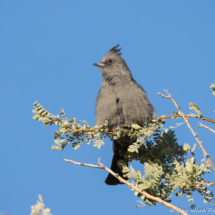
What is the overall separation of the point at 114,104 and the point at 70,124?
148 centimetres

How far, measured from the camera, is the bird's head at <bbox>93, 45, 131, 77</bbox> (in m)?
6.21

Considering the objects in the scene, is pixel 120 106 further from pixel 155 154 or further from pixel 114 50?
pixel 114 50

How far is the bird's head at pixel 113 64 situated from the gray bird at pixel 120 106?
15.6 inches

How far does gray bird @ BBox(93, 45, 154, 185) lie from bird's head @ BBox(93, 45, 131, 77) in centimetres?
40

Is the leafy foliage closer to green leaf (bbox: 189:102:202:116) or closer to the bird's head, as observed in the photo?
green leaf (bbox: 189:102:202:116)

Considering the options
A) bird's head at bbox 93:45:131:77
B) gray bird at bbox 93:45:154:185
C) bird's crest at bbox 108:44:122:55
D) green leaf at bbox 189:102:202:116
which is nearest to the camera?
green leaf at bbox 189:102:202:116

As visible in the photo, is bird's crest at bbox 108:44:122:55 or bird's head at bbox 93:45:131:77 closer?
bird's head at bbox 93:45:131:77

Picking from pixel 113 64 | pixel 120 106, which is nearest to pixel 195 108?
pixel 120 106

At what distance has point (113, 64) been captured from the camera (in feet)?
21.3

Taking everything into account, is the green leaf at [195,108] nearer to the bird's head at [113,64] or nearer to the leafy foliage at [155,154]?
the leafy foliage at [155,154]

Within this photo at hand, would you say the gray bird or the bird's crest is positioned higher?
the bird's crest

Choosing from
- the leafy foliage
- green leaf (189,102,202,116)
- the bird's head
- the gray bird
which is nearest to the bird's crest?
Answer: the bird's head

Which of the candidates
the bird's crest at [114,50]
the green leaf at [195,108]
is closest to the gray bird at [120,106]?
the bird's crest at [114,50]

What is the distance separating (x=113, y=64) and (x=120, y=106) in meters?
1.67
